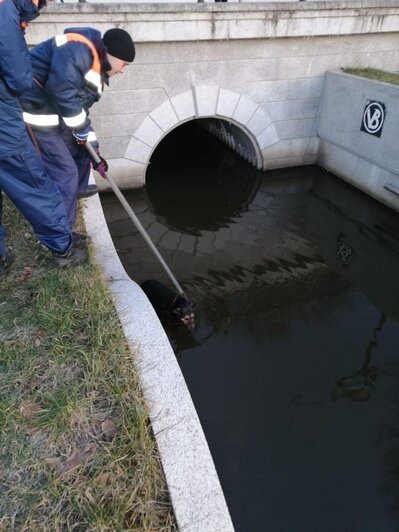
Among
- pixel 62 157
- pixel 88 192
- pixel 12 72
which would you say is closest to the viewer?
pixel 12 72

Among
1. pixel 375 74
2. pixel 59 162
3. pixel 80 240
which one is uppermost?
pixel 375 74

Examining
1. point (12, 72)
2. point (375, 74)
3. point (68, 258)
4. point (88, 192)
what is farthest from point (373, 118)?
point (12, 72)

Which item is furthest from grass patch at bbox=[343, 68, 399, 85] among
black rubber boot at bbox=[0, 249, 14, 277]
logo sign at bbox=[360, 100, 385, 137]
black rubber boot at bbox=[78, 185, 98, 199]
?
black rubber boot at bbox=[0, 249, 14, 277]

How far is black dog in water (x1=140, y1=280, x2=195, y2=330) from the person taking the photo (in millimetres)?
4477

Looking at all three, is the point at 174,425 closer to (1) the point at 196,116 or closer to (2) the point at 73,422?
(2) the point at 73,422

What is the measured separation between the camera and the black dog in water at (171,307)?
4477 mm

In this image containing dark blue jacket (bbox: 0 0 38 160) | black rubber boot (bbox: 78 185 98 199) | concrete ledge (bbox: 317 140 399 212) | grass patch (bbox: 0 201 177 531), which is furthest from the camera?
concrete ledge (bbox: 317 140 399 212)

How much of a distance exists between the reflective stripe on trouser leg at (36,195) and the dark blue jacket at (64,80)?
396 millimetres

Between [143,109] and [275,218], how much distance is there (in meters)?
2.95

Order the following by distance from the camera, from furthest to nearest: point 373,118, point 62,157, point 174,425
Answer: point 373,118 < point 62,157 < point 174,425

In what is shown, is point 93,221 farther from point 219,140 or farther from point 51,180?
point 219,140

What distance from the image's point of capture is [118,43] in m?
3.23

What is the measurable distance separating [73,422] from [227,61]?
21.7 feet

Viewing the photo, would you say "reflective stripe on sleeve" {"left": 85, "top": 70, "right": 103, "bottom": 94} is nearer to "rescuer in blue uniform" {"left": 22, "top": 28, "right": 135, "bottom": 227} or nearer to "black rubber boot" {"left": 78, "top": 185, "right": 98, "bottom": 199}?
"rescuer in blue uniform" {"left": 22, "top": 28, "right": 135, "bottom": 227}
